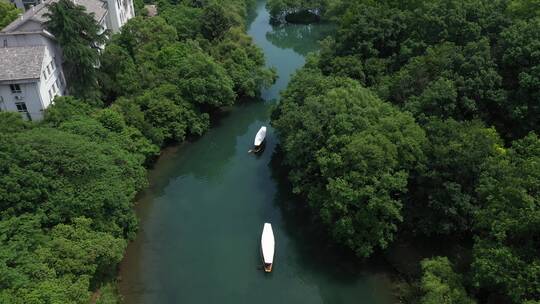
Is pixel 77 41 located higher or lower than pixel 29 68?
higher

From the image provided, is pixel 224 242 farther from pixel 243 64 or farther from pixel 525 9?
pixel 525 9

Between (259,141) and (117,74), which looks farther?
(117,74)

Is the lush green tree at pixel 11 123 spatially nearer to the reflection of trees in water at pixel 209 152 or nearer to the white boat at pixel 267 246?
the reflection of trees in water at pixel 209 152

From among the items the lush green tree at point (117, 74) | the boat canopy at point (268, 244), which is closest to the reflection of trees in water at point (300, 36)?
the lush green tree at point (117, 74)

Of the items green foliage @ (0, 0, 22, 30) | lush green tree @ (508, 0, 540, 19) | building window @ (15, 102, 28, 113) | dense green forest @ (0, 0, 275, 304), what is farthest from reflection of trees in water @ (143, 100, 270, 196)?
lush green tree @ (508, 0, 540, 19)

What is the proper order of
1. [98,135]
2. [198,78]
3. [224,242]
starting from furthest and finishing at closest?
1. [198,78]
2. [98,135]
3. [224,242]

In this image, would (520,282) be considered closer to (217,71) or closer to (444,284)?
(444,284)

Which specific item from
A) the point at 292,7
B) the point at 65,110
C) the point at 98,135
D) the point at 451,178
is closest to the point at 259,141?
the point at 98,135

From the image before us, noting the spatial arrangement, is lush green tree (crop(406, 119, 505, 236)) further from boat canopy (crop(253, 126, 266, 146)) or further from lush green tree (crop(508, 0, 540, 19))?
boat canopy (crop(253, 126, 266, 146))
